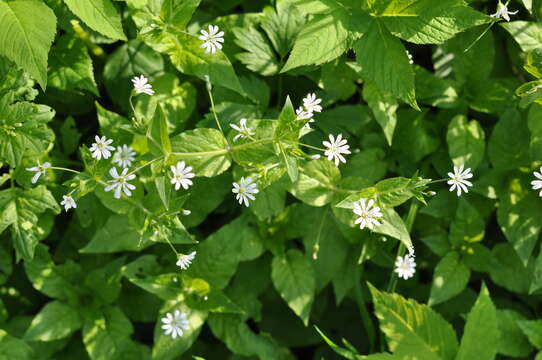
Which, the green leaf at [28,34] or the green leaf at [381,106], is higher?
the green leaf at [28,34]

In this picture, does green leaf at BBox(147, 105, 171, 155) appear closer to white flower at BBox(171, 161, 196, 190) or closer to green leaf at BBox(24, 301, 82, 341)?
white flower at BBox(171, 161, 196, 190)

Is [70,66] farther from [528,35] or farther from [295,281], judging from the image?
[528,35]

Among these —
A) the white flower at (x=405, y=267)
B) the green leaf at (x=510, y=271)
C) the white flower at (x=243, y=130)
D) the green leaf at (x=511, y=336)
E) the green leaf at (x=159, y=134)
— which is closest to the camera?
the green leaf at (x=159, y=134)

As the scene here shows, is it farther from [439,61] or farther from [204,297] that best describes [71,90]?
[439,61]

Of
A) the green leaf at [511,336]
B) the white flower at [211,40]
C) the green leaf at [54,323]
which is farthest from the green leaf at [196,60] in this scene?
the green leaf at [511,336]

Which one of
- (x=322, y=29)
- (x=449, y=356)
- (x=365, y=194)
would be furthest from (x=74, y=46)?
(x=449, y=356)

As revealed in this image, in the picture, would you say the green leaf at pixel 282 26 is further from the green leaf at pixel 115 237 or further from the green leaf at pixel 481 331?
the green leaf at pixel 481 331

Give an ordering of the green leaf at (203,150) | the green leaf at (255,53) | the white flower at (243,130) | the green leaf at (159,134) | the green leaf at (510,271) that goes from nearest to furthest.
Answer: the green leaf at (159,134), the white flower at (243,130), the green leaf at (203,150), the green leaf at (255,53), the green leaf at (510,271)

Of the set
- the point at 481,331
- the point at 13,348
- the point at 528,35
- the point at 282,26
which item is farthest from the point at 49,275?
the point at 528,35
